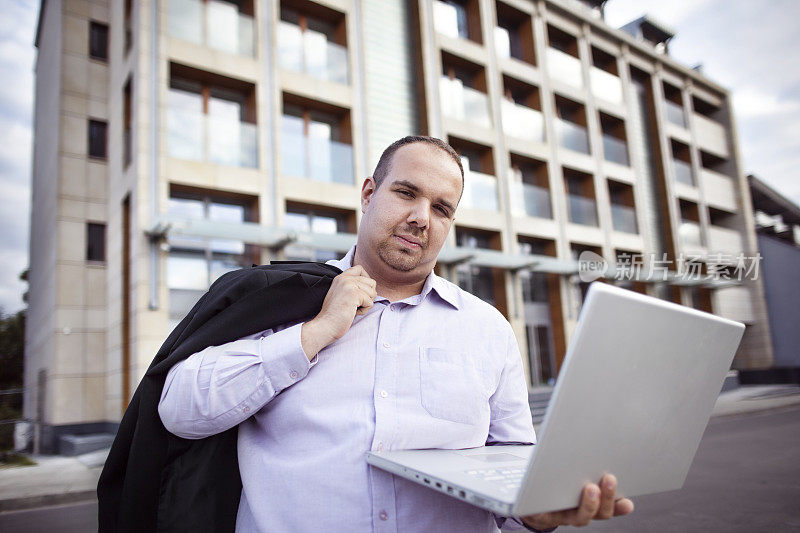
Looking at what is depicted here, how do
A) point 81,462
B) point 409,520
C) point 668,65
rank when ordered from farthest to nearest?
point 668,65
point 81,462
point 409,520

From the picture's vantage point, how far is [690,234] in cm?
2528

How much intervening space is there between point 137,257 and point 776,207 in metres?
35.0

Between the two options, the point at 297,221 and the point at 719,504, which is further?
the point at 297,221

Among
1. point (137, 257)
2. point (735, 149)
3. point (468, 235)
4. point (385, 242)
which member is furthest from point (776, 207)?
point (385, 242)

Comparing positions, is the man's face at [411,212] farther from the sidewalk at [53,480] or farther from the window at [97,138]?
the window at [97,138]

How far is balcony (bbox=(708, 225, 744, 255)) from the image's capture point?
1045 inches

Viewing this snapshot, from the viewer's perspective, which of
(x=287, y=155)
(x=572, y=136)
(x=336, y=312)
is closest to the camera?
(x=336, y=312)

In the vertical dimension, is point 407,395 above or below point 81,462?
above

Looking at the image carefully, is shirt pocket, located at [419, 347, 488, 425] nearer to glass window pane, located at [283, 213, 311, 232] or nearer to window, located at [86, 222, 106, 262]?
glass window pane, located at [283, 213, 311, 232]

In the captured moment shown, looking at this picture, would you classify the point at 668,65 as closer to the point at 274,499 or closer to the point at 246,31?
the point at 246,31

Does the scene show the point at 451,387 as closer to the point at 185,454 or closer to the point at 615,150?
the point at 185,454

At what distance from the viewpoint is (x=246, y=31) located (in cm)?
1420

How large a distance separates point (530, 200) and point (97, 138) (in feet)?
44.4

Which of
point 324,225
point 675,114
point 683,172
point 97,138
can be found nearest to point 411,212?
point 324,225
